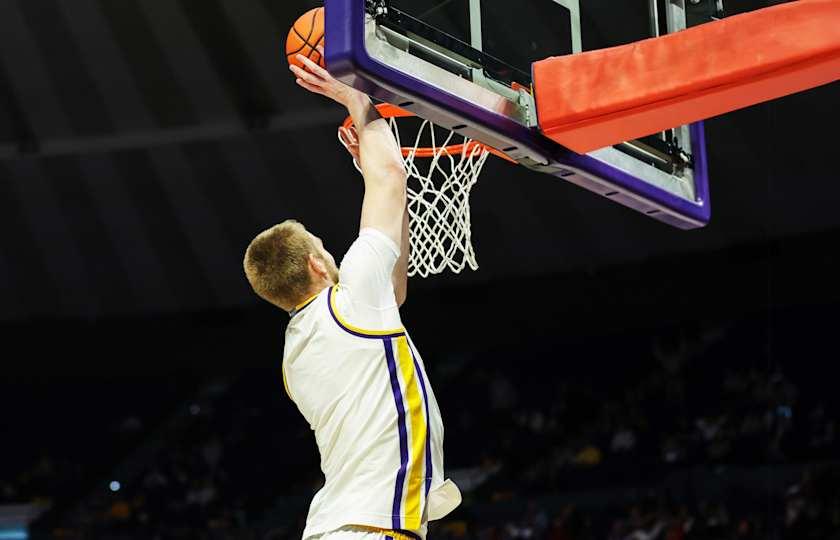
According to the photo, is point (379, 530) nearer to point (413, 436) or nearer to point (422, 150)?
point (413, 436)

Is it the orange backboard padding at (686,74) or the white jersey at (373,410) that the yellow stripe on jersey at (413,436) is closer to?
the white jersey at (373,410)

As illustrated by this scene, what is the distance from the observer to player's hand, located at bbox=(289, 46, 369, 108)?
3.43 metres

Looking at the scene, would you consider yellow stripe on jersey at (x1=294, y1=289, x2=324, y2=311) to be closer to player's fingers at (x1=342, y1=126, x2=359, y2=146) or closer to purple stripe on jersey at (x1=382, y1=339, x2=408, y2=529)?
purple stripe on jersey at (x1=382, y1=339, x2=408, y2=529)

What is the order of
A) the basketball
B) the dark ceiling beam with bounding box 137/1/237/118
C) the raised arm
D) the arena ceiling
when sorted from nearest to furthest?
the raised arm
the basketball
the dark ceiling beam with bounding box 137/1/237/118
the arena ceiling

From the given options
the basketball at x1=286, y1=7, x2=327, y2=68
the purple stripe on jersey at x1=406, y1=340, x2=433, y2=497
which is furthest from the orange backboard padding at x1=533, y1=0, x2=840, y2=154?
the purple stripe on jersey at x1=406, y1=340, x2=433, y2=497

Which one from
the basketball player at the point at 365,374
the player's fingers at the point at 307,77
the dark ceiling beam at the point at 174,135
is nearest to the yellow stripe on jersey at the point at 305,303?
the basketball player at the point at 365,374

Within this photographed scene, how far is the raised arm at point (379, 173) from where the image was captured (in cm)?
313

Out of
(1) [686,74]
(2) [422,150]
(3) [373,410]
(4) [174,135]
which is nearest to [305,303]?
(3) [373,410]

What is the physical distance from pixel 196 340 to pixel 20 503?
306 centimetres

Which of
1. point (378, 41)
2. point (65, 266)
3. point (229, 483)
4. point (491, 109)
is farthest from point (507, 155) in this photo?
point (65, 266)

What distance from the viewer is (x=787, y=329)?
40.5 feet

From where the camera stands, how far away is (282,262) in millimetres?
3180

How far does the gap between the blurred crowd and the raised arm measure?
783 centimetres

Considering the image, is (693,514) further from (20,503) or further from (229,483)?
(20,503)
